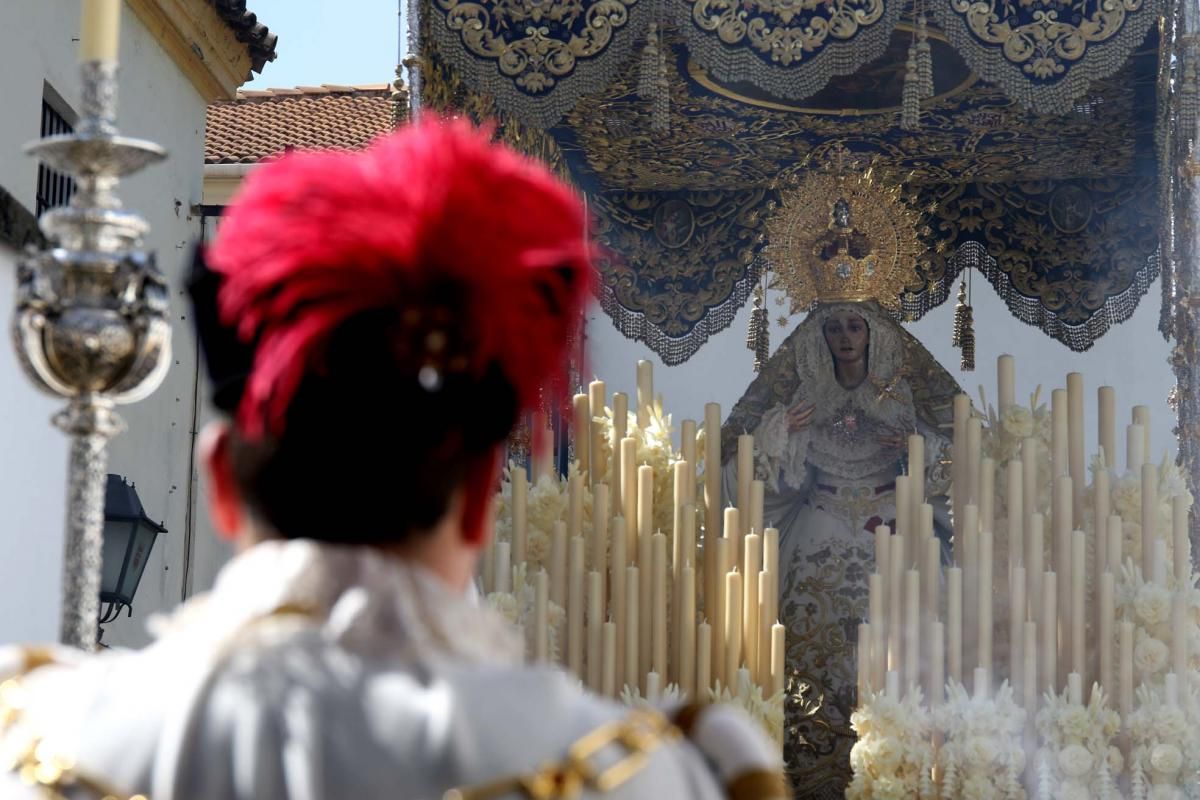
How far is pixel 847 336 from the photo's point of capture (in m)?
6.12

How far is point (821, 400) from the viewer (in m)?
6.12

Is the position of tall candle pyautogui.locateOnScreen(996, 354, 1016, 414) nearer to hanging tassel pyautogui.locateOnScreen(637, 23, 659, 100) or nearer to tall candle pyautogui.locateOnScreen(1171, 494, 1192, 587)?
tall candle pyautogui.locateOnScreen(1171, 494, 1192, 587)

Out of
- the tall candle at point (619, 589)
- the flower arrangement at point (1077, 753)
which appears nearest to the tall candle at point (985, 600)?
the flower arrangement at point (1077, 753)

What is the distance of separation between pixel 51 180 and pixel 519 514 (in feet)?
13.3

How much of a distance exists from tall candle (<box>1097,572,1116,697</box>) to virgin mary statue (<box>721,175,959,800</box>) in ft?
3.60

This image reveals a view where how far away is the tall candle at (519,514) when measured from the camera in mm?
4969

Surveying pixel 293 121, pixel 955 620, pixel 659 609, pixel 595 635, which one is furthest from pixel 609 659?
pixel 293 121

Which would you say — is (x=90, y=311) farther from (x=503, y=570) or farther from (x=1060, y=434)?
(x=1060, y=434)

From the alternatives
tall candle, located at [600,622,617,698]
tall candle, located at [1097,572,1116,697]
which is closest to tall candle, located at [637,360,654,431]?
tall candle, located at [600,622,617,698]

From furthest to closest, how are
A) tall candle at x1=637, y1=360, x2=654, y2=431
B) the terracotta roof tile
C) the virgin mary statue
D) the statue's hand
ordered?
the terracotta roof tile
the statue's hand
the virgin mary statue
tall candle at x1=637, y1=360, x2=654, y2=431

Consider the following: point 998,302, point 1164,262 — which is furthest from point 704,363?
point 1164,262

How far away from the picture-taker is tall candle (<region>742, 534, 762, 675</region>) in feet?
16.0

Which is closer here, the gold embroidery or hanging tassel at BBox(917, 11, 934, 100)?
the gold embroidery

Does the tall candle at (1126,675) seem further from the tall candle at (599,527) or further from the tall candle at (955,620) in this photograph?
the tall candle at (599,527)
